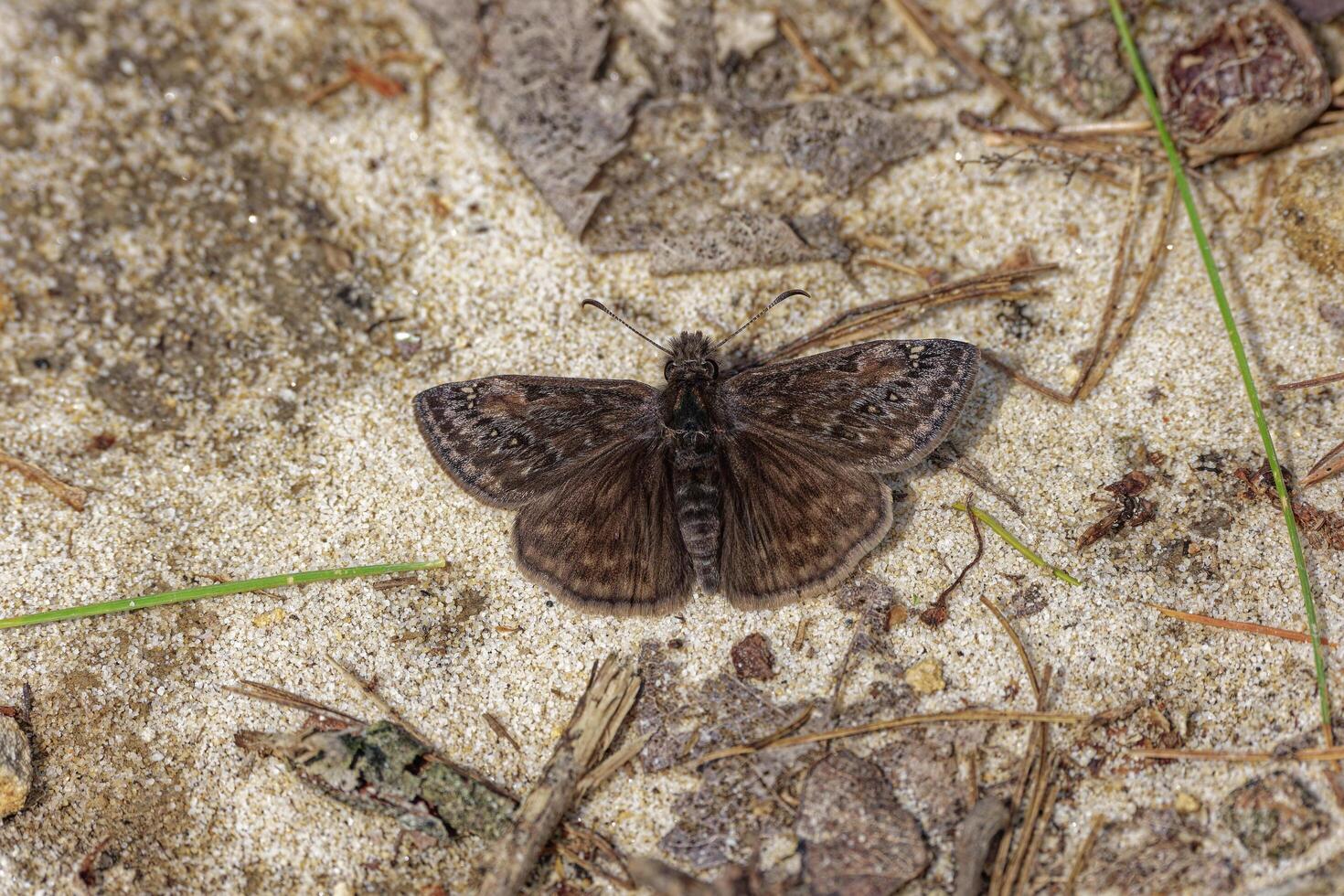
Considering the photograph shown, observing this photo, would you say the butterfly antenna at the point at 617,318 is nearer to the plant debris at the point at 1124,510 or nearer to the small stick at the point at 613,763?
the small stick at the point at 613,763

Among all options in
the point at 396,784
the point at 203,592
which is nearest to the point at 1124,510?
the point at 396,784

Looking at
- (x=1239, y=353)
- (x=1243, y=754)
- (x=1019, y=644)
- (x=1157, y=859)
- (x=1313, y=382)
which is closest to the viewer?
(x=1157, y=859)

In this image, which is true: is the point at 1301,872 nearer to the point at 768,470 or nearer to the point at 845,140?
the point at 768,470

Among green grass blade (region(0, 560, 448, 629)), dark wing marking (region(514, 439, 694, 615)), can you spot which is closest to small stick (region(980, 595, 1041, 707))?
dark wing marking (region(514, 439, 694, 615))

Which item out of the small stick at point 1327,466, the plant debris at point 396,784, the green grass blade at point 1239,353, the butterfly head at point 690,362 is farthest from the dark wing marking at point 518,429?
the small stick at point 1327,466

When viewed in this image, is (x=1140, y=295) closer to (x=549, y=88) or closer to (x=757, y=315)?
(x=757, y=315)

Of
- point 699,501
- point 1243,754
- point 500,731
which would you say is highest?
point 1243,754
